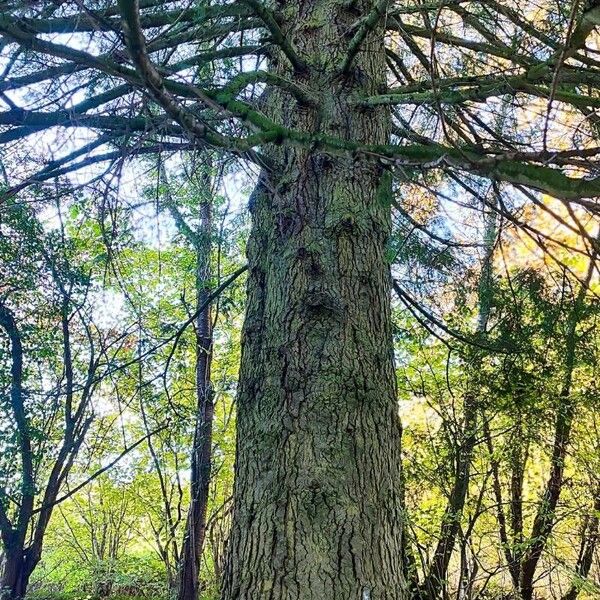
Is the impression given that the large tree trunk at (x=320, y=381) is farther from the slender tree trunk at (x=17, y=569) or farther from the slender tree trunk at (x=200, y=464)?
the slender tree trunk at (x=17, y=569)

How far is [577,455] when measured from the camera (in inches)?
173

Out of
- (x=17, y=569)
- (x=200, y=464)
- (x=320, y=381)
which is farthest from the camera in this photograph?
(x=200, y=464)

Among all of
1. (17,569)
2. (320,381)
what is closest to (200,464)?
(17,569)

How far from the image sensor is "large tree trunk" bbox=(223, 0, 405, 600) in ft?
4.12

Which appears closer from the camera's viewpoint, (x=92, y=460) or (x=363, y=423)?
(x=363, y=423)

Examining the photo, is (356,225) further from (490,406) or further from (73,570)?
(73,570)

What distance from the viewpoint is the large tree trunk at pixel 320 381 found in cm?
126

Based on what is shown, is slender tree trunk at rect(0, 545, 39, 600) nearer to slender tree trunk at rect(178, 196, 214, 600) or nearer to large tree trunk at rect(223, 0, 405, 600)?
slender tree trunk at rect(178, 196, 214, 600)

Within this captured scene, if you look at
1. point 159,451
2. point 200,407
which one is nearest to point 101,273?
point 200,407

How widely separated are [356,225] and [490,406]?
2.88m

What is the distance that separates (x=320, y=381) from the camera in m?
1.43

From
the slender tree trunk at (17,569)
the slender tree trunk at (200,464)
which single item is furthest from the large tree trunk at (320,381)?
the slender tree trunk at (17,569)

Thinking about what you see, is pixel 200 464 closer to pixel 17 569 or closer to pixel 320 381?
pixel 17 569

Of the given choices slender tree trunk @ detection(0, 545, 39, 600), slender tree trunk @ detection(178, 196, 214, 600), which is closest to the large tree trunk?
slender tree trunk @ detection(178, 196, 214, 600)
